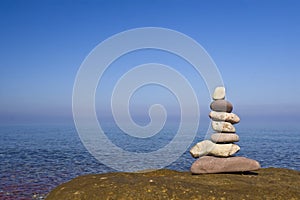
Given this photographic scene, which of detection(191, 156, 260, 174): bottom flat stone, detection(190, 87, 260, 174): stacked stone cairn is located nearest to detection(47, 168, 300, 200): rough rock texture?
detection(191, 156, 260, 174): bottom flat stone

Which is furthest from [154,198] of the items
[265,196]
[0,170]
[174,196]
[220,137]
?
[0,170]

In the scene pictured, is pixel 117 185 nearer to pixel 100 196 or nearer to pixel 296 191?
pixel 100 196

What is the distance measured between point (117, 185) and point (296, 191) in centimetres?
842

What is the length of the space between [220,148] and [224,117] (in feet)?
6.23

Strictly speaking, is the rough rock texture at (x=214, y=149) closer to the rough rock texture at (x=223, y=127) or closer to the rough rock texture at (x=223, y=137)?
the rough rock texture at (x=223, y=137)

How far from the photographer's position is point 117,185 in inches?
590

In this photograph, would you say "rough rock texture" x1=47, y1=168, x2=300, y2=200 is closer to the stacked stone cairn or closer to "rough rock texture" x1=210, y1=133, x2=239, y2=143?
the stacked stone cairn

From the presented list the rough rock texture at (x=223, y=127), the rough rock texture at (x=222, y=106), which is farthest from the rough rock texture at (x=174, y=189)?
the rough rock texture at (x=222, y=106)

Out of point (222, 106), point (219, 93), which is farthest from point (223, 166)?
point (219, 93)

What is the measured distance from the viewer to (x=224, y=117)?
19.8 meters

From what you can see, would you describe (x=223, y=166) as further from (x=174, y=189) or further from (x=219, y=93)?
(x=174, y=189)

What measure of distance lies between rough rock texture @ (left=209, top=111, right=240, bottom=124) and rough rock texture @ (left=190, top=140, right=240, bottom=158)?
4.96ft

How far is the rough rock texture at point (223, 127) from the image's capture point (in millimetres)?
19875

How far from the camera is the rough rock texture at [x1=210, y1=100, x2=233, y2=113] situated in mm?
19859
